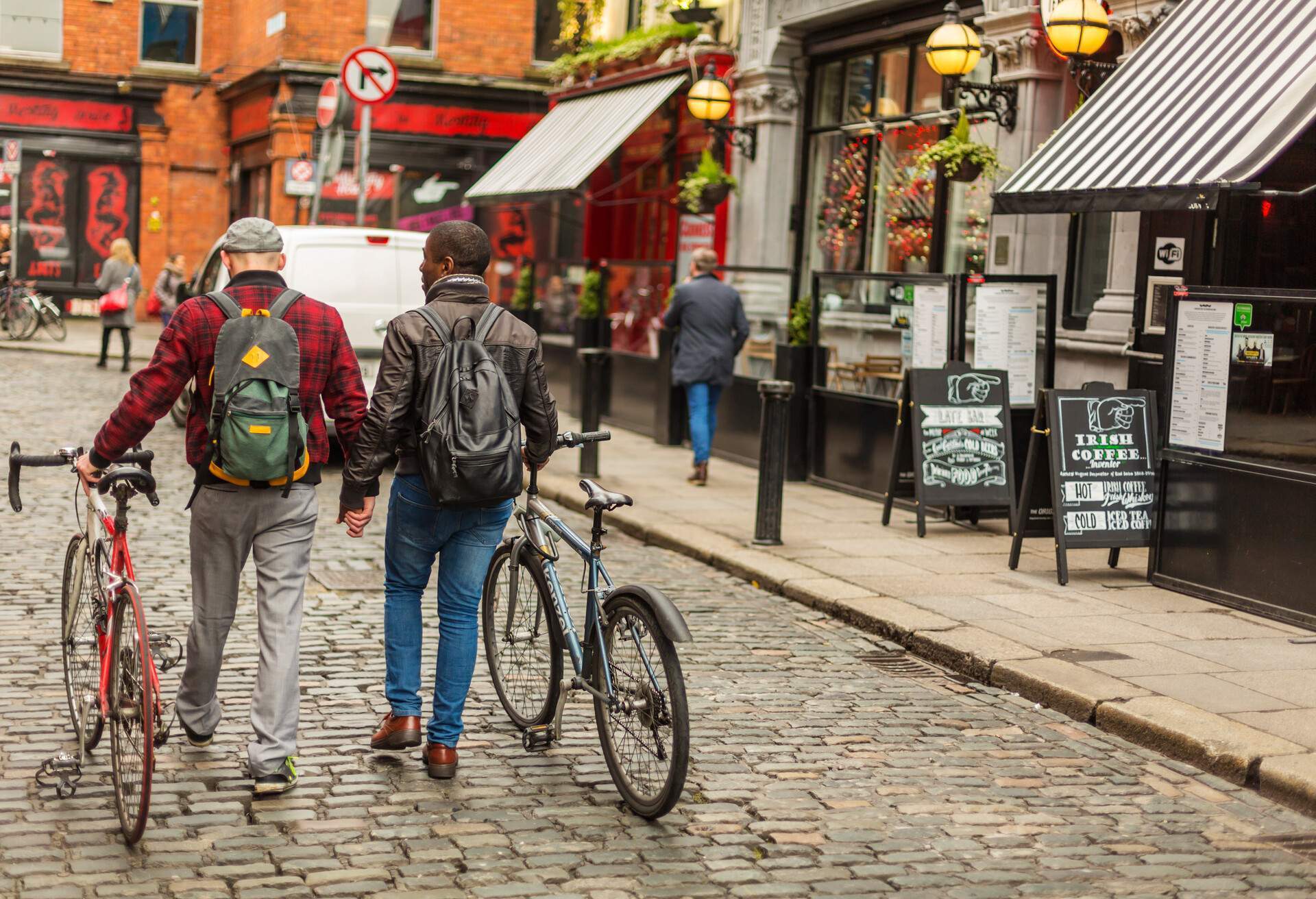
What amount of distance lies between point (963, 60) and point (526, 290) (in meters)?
8.91

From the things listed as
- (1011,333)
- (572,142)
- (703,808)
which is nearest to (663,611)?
(703,808)

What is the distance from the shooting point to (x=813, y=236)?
16.0 metres

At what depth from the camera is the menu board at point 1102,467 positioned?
8828 millimetres

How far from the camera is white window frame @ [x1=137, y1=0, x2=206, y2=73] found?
3238 centimetres

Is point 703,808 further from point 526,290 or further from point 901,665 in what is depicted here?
point 526,290

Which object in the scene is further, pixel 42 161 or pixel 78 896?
pixel 42 161

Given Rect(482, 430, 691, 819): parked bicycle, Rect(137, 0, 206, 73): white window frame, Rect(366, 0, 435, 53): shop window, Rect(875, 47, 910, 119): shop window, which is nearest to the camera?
Rect(482, 430, 691, 819): parked bicycle

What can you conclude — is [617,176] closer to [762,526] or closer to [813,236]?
[813,236]

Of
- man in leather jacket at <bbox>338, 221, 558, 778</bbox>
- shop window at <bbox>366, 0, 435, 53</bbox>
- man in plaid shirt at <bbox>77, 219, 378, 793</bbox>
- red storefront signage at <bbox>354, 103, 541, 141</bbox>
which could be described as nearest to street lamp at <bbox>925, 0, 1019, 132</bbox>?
man in leather jacket at <bbox>338, 221, 558, 778</bbox>

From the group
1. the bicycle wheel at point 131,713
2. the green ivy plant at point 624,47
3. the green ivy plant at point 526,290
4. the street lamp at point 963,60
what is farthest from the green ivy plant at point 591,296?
the bicycle wheel at point 131,713

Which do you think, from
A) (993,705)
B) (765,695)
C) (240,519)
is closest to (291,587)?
(240,519)

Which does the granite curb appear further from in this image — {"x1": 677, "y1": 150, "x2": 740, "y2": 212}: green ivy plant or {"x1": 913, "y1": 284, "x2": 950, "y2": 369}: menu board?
{"x1": 677, "y1": 150, "x2": 740, "y2": 212}: green ivy plant

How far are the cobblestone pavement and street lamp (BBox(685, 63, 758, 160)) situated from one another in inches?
381

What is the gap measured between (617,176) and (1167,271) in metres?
11.1
